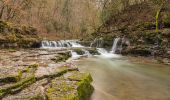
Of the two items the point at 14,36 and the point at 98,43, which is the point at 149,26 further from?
the point at 14,36

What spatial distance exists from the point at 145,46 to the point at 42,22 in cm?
3249

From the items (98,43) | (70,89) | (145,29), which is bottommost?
(70,89)

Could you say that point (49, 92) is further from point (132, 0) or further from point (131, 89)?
point (132, 0)

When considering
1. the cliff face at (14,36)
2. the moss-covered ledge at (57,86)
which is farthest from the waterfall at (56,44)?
the moss-covered ledge at (57,86)

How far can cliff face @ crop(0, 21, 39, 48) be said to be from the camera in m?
19.6

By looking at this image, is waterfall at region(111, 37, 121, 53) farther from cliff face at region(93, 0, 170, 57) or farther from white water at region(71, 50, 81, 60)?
white water at region(71, 50, 81, 60)

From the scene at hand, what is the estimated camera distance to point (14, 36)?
21109mm

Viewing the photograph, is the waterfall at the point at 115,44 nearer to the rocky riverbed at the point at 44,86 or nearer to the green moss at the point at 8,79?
the rocky riverbed at the point at 44,86

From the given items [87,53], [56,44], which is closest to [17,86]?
[87,53]

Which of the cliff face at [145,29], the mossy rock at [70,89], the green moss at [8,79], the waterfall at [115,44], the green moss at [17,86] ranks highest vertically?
the cliff face at [145,29]

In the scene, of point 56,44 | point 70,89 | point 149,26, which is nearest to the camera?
point 70,89

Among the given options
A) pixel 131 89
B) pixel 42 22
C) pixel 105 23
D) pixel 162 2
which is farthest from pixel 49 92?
pixel 42 22

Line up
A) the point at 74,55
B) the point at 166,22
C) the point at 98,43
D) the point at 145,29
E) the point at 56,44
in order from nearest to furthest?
the point at 74,55 < the point at 166,22 < the point at 145,29 < the point at 98,43 < the point at 56,44

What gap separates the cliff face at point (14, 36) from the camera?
19622 mm
